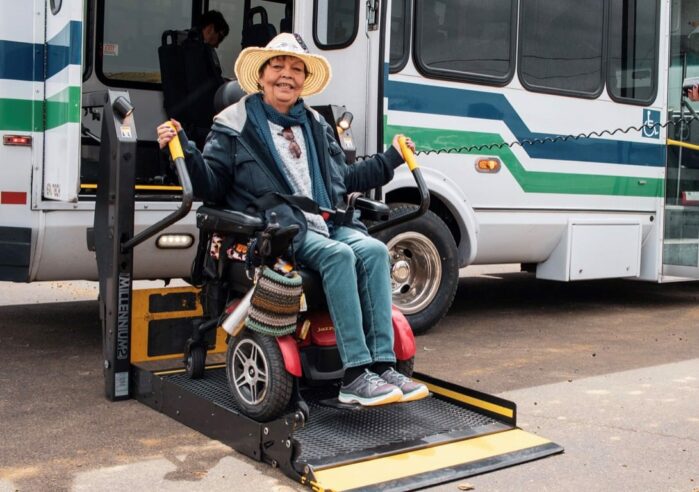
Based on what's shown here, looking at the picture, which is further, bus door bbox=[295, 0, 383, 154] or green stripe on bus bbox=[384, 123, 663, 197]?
green stripe on bus bbox=[384, 123, 663, 197]

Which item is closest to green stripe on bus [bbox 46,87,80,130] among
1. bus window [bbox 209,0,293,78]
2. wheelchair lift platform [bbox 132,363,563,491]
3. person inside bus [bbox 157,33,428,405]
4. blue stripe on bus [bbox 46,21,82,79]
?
blue stripe on bus [bbox 46,21,82,79]

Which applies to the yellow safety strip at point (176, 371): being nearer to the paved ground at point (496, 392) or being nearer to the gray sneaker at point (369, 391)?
the paved ground at point (496, 392)

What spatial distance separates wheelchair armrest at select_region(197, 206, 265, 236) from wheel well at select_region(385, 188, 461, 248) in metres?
2.44

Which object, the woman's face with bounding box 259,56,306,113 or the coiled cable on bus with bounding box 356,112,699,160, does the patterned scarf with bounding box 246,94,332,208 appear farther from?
the coiled cable on bus with bounding box 356,112,699,160

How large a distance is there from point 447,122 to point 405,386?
3088mm

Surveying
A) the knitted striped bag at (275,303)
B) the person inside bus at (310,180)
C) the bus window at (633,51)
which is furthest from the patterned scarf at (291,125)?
the bus window at (633,51)

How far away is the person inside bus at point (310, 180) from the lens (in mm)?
4141

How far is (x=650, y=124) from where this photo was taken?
8.16 metres

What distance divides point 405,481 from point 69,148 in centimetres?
258

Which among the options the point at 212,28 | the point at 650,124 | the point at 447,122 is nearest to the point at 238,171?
the point at 447,122

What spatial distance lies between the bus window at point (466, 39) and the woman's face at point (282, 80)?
228 cm

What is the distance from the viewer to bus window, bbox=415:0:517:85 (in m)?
6.77

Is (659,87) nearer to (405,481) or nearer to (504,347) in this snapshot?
(504,347)

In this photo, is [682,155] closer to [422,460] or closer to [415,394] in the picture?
[415,394]
